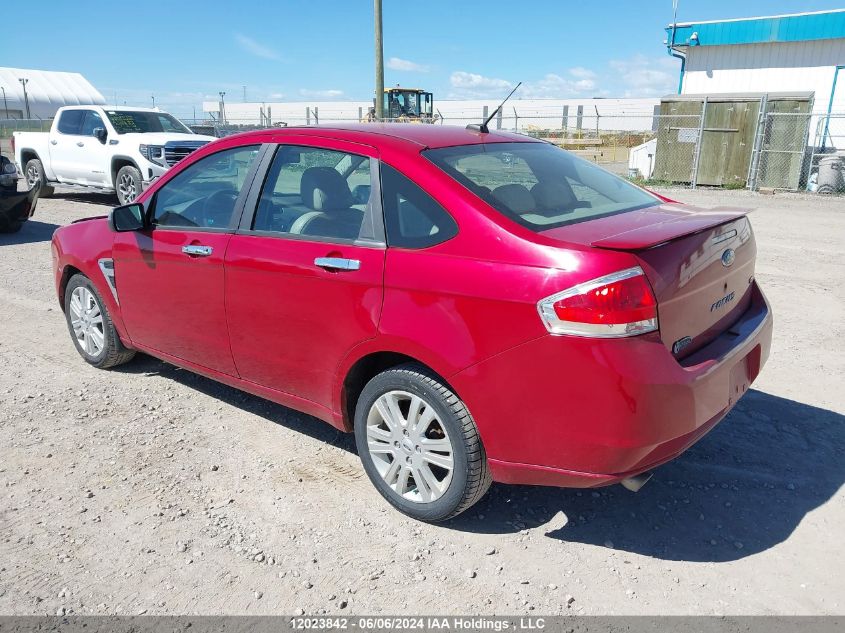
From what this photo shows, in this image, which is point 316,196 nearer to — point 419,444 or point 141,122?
point 419,444

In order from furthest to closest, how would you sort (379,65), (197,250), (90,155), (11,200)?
(379,65) → (90,155) → (11,200) → (197,250)

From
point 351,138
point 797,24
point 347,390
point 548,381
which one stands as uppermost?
point 797,24

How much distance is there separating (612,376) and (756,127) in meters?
17.5

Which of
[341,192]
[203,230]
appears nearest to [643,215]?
[341,192]

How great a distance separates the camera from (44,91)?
6300 centimetres

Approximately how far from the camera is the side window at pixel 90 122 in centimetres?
1388

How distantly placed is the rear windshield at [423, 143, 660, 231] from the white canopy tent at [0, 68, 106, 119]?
59.6m

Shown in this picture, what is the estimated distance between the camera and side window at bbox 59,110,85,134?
14.3m

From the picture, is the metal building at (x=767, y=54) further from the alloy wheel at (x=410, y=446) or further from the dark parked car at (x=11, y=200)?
the alloy wheel at (x=410, y=446)

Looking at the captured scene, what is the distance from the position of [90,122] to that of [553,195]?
13.4 metres

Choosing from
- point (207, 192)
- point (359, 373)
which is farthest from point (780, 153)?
point (359, 373)

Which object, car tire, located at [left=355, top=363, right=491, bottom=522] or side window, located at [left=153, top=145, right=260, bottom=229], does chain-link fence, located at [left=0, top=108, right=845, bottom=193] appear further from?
car tire, located at [left=355, top=363, right=491, bottom=522]

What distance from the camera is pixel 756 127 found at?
17.4 meters

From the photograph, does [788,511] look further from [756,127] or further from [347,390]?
[756,127]
